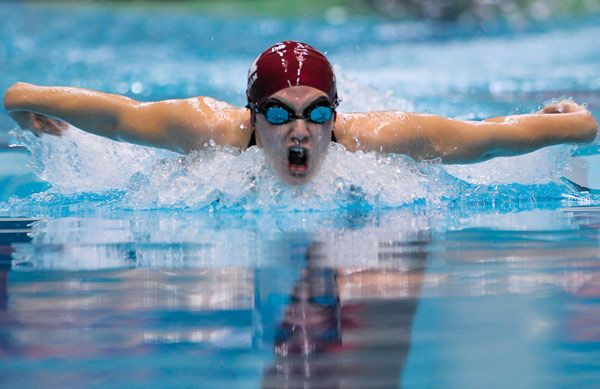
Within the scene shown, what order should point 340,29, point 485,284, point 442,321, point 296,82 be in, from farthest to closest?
1. point 340,29
2. point 296,82
3. point 485,284
4. point 442,321

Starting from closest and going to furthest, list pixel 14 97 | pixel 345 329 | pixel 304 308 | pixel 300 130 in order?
1. pixel 345 329
2. pixel 304 308
3. pixel 300 130
4. pixel 14 97

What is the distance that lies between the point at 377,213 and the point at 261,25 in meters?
9.23

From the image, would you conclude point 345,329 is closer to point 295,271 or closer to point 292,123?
point 295,271

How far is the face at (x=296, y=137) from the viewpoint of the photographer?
3.27m

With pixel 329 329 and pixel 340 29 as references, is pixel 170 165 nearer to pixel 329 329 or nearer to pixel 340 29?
pixel 329 329

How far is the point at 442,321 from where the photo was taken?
1430 millimetres

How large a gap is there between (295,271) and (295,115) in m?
1.43

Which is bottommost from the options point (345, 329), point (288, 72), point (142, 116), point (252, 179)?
point (345, 329)

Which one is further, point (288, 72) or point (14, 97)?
point (14, 97)

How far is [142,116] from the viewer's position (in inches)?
A: 134

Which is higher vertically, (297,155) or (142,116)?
(142,116)

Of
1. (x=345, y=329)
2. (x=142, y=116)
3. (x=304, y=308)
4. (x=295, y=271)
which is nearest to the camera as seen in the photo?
(x=345, y=329)

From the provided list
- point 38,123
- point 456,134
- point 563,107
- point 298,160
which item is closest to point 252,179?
point 298,160

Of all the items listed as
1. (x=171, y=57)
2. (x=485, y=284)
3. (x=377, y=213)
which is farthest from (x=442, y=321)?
(x=171, y=57)
